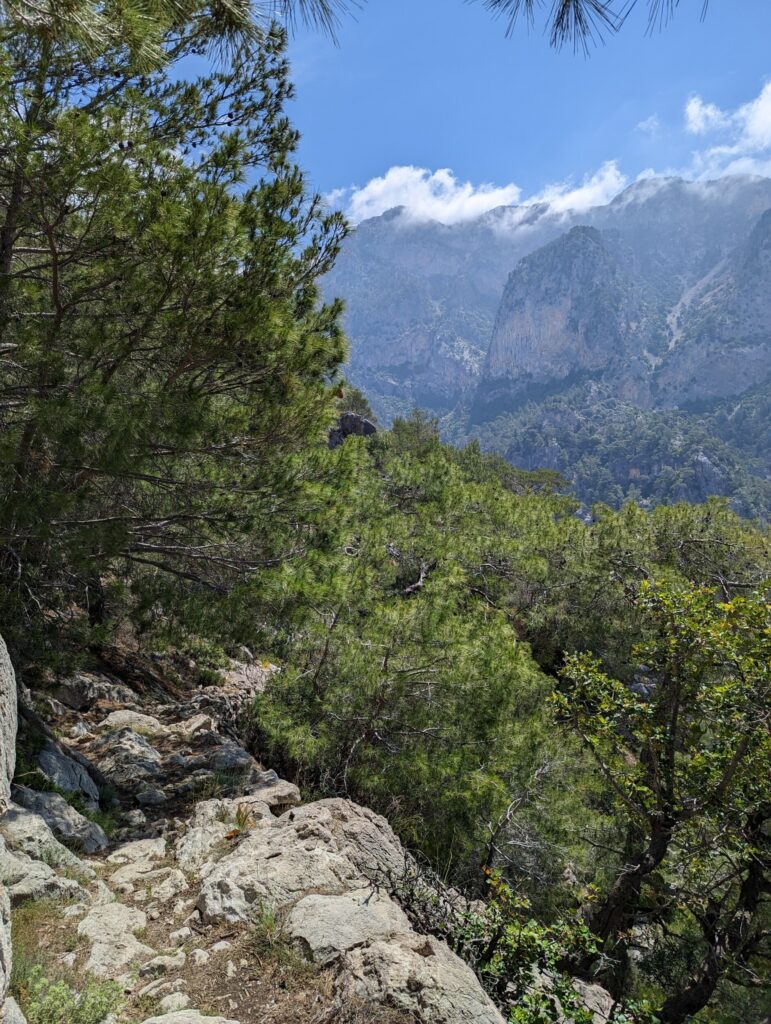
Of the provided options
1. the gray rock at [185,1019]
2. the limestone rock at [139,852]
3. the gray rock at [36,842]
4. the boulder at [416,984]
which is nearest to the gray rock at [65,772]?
the limestone rock at [139,852]

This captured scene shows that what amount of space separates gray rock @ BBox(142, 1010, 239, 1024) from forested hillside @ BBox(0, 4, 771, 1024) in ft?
0.08

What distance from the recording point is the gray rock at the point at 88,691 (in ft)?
26.5

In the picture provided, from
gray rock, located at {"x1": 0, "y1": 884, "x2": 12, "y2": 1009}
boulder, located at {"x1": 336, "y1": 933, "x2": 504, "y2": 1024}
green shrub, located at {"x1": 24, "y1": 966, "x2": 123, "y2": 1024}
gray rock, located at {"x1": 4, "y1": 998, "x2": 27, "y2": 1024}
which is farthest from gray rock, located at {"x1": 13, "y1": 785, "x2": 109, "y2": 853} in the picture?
boulder, located at {"x1": 336, "y1": 933, "x2": 504, "y2": 1024}

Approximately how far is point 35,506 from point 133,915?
3.24m

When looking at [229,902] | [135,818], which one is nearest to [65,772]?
[135,818]

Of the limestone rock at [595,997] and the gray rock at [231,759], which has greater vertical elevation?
the gray rock at [231,759]

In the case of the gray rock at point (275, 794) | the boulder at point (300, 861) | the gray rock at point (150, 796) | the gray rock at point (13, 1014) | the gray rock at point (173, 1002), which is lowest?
the gray rock at point (150, 796)

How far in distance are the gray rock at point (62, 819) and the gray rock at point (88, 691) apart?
2.93m

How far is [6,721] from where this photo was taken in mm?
3041

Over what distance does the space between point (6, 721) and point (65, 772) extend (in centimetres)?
324

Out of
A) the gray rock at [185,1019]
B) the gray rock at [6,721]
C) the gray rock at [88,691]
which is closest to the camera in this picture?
the gray rock at [185,1019]

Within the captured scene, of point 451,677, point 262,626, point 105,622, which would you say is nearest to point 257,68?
point 262,626

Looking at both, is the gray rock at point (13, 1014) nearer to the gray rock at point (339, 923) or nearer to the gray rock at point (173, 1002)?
the gray rock at point (173, 1002)

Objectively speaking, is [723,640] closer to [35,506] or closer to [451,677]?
[451,677]
